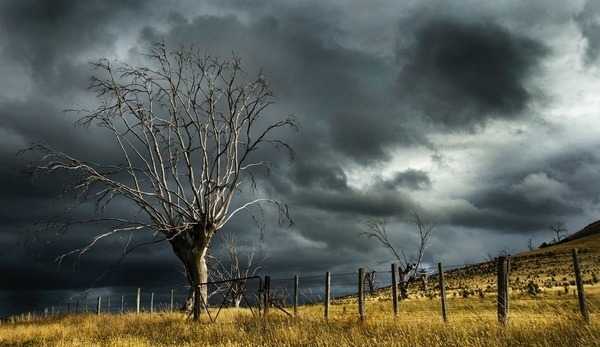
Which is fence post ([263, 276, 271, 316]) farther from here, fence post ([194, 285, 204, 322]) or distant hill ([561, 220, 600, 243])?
distant hill ([561, 220, 600, 243])

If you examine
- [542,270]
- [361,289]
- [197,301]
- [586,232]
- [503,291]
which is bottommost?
[542,270]

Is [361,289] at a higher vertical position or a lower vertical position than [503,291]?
lower

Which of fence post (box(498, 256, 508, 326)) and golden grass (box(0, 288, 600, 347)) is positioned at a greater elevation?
fence post (box(498, 256, 508, 326))

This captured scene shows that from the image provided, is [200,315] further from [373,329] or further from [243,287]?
[373,329]

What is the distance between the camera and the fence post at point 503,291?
1047 centimetres

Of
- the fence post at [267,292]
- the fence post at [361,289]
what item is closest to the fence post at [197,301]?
the fence post at [267,292]

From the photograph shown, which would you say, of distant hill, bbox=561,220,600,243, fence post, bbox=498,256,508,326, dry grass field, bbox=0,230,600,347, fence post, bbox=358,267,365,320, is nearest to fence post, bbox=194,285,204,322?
dry grass field, bbox=0,230,600,347

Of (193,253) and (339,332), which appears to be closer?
(339,332)

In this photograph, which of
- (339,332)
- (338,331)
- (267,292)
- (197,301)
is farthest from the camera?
(197,301)

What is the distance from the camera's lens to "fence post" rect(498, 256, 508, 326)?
34.4 ft

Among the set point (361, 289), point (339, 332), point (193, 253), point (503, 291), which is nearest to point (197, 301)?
point (193, 253)

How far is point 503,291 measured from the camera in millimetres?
11180

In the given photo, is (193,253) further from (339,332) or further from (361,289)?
(339,332)

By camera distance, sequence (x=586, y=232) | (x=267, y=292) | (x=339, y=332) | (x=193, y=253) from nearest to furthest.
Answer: (x=339, y=332) < (x=267, y=292) < (x=193, y=253) < (x=586, y=232)
